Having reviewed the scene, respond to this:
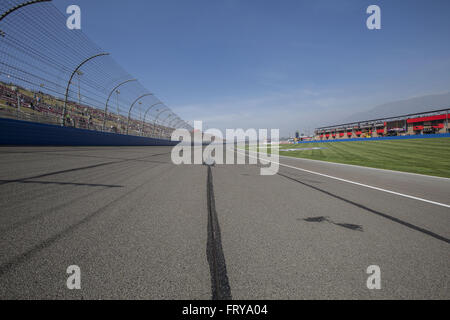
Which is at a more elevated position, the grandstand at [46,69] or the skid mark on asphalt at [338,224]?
the grandstand at [46,69]

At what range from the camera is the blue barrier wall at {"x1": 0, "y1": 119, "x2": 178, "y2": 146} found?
31.0 feet

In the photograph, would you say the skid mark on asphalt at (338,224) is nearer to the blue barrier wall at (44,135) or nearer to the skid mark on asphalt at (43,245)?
the skid mark on asphalt at (43,245)

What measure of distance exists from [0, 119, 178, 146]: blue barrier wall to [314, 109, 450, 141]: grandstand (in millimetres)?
43975

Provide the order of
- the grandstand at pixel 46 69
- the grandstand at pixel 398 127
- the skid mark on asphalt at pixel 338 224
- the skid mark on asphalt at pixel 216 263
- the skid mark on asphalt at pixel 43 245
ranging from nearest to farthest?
the skid mark on asphalt at pixel 216 263, the skid mark on asphalt at pixel 43 245, the skid mark on asphalt at pixel 338 224, the grandstand at pixel 46 69, the grandstand at pixel 398 127

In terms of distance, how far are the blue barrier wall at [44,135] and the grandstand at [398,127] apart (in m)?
44.0

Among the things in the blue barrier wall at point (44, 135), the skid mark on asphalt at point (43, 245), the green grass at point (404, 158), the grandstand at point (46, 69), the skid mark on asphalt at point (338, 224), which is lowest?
the skid mark on asphalt at point (338, 224)

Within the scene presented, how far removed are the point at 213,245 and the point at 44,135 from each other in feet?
45.5

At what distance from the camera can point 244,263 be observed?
159 cm

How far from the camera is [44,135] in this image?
11.3 metres

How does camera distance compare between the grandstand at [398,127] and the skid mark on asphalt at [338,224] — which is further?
the grandstand at [398,127]

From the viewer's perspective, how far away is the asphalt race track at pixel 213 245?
51.7 inches

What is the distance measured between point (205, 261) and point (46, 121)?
14.9m

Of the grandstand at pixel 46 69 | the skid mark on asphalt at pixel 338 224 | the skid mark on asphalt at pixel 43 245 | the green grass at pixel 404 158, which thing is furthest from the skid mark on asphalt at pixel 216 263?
the grandstand at pixel 46 69

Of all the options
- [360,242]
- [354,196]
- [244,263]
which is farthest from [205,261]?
[354,196]
